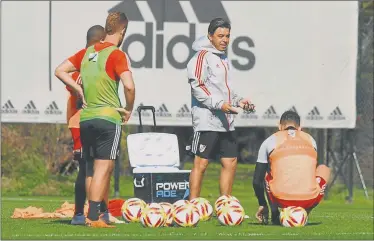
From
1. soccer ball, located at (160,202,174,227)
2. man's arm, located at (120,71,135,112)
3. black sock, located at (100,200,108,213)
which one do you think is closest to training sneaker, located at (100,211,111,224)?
black sock, located at (100,200,108,213)

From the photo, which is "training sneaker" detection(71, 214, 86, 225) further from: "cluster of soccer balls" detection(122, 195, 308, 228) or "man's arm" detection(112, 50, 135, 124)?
"man's arm" detection(112, 50, 135, 124)

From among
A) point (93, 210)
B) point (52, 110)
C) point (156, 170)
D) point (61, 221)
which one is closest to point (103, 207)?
point (61, 221)

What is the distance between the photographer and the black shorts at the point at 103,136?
10.5 m

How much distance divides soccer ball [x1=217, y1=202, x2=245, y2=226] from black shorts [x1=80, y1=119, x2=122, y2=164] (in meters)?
1.11

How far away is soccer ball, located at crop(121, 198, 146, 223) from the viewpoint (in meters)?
10.9

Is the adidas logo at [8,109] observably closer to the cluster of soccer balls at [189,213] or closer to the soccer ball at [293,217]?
the cluster of soccer balls at [189,213]

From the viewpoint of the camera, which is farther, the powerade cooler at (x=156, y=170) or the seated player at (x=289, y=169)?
the powerade cooler at (x=156, y=170)

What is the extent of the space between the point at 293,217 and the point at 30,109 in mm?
11508

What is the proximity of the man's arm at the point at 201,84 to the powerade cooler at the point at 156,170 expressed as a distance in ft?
7.33

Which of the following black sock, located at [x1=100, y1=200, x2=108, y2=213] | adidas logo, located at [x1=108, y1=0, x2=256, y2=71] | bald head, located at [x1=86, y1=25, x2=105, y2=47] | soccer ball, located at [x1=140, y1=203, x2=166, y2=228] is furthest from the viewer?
adidas logo, located at [x1=108, y1=0, x2=256, y2=71]

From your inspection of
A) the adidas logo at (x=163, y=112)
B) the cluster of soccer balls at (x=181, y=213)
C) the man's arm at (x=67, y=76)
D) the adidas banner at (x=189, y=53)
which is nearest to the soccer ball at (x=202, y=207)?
the cluster of soccer balls at (x=181, y=213)

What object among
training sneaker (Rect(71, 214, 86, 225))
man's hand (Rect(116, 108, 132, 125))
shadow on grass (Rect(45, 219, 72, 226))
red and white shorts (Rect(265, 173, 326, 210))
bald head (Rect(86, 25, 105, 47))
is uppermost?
bald head (Rect(86, 25, 105, 47))

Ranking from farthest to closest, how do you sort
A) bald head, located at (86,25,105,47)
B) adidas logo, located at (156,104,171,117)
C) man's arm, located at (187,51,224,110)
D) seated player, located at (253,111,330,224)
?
adidas logo, located at (156,104,171,117) < man's arm, located at (187,51,224,110) < bald head, located at (86,25,105,47) < seated player, located at (253,111,330,224)

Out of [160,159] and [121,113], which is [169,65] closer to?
[160,159]
